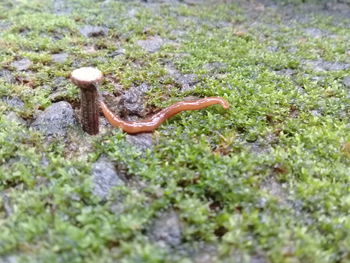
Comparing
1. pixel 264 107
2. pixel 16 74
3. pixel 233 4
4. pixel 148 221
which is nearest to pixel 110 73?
pixel 16 74

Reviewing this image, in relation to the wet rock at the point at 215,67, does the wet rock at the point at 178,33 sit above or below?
above

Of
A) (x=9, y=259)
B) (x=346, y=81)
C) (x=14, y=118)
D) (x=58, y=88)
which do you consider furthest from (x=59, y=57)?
(x=346, y=81)

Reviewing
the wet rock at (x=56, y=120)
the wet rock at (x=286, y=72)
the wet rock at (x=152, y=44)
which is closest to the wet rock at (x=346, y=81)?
the wet rock at (x=286, y=72)

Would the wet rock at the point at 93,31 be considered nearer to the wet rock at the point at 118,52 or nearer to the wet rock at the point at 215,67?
the wet rock at the point at 118,52

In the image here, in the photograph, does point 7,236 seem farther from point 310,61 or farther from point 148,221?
point 310,61

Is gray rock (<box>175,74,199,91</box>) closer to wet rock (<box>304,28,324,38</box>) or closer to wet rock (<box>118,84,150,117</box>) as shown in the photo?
wet rock (<box>118,84,150,117</box>)

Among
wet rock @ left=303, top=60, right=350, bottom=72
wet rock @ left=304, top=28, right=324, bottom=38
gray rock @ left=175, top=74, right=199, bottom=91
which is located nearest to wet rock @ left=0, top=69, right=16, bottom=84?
gray rock @ left=175, top=74, right=199, bottom=91
